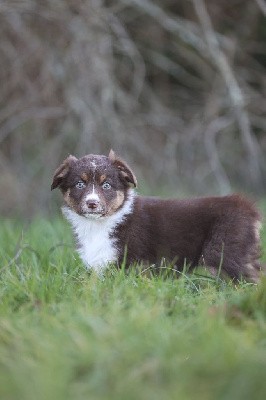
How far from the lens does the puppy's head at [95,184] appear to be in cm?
657

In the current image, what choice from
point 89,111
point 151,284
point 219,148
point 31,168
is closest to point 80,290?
point 151,284

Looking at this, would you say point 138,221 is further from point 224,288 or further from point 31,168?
point 31,168

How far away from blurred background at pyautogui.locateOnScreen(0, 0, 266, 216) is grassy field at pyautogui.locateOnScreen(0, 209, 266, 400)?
6147 millimetres

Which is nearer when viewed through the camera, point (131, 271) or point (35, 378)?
point (35, 378)

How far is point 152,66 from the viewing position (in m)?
15.2

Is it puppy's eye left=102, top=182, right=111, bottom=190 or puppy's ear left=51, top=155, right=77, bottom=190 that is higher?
puppy's ear left=51, top=155, right=77, bottom=190

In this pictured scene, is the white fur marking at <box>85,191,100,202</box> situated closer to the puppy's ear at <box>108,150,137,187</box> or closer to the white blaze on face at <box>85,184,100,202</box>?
the white blaze on face at <box>85,184,100,202</box>

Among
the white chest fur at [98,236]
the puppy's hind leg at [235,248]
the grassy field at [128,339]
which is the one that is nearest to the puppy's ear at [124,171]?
the white chest fur at [98,236]

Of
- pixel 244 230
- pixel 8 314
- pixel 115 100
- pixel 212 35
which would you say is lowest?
pixel 8 314

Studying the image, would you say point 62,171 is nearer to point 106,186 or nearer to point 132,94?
point 106,186

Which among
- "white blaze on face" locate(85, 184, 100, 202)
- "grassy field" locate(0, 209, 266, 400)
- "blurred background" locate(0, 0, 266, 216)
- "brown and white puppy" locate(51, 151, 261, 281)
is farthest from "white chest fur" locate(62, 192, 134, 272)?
"blurred background" locate(0, 0, 266, 216)

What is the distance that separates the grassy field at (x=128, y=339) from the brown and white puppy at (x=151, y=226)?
70cm

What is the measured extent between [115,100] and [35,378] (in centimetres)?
966

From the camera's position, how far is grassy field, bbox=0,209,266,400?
3.74 meters
